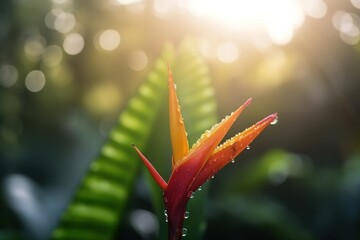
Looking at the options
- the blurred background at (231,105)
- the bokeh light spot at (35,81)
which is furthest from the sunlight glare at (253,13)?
the bokeh light spot at (35,81)

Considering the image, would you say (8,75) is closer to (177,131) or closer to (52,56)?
(52,56)

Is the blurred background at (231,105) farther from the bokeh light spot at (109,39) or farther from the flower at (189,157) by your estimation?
the flower at (189,157)

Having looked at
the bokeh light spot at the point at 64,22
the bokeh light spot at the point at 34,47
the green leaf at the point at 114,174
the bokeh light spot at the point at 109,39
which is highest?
the bokeh light spot at the point at 64,22

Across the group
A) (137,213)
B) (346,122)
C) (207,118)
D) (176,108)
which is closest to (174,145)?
(176,108)

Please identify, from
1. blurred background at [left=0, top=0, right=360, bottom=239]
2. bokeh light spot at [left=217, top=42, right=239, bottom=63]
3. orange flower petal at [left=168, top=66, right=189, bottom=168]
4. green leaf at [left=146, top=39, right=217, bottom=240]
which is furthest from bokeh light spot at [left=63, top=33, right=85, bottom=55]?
orange flower petal at [left=168, top=66, right=189, bottom=168]

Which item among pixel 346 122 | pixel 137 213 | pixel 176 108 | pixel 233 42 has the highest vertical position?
pixel 233 42

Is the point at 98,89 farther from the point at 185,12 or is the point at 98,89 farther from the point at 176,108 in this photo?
the point at 176,108
